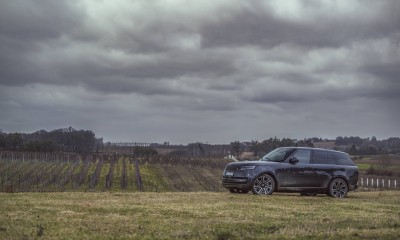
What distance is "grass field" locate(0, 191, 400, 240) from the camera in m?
9.16

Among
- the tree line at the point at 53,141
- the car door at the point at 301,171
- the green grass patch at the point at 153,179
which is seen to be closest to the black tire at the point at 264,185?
the car door at the point at 301,171

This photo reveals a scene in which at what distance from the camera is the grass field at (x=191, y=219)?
9156mm

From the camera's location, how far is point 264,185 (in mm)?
19141

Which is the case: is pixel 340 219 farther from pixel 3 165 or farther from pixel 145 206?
pixel 3 165

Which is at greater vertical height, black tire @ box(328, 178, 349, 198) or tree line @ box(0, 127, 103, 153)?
tree line @ box(0, 127, 103, 153)

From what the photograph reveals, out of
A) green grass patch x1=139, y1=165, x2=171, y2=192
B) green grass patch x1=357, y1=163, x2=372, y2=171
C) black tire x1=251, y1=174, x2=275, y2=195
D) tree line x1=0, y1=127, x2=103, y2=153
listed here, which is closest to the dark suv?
black tire x1=251, y1=174, x2=275, y2=195

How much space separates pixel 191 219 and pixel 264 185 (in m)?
8.36

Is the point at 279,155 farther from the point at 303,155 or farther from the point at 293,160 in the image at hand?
the point at 303,155

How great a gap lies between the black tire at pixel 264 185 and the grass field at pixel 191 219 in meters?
2.93

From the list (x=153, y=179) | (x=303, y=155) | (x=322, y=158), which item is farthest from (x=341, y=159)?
(x=153, y=179)

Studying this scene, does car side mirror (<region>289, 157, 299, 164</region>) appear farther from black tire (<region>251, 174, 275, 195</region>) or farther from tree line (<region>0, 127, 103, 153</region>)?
tree line (<region>0, 127, 103, 153</region>)

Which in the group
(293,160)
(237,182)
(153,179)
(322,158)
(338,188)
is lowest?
(153,179)

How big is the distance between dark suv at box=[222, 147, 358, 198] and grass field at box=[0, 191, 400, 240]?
300 centimetres

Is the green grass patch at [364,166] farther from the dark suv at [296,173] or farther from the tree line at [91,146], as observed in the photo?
the dark suv at [296,173]
